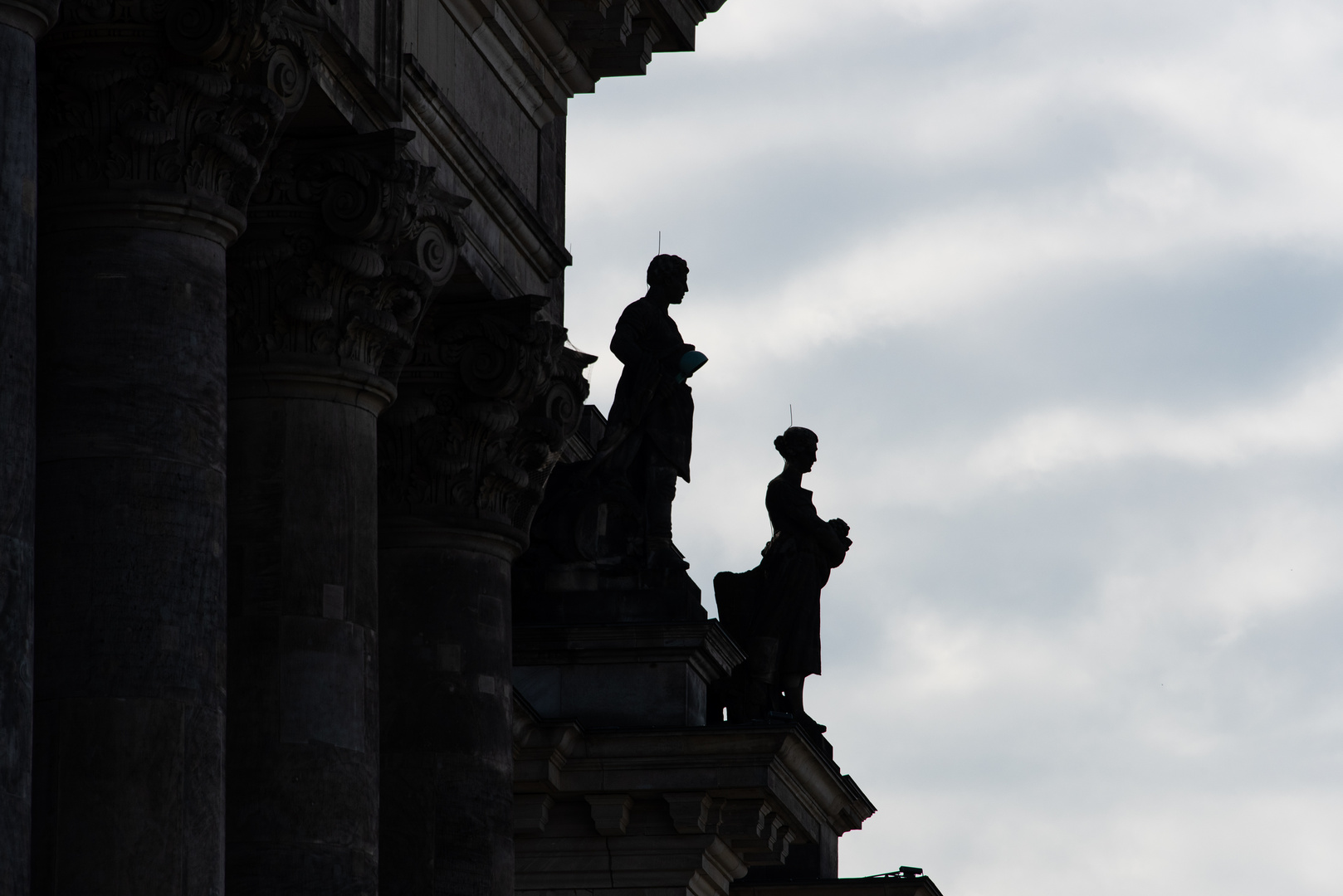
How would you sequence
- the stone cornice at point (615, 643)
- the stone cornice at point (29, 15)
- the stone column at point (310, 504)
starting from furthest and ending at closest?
the stone cornice at point (615, 643) → the stone column at point (310, 504) → the stone cornice at point (29, 15)

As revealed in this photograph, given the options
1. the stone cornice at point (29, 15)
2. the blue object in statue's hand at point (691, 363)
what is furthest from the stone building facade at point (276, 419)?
the blue object in statue's hand at point (691, 363)

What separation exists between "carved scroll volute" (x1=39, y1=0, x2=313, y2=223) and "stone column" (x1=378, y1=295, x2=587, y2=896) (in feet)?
20.9

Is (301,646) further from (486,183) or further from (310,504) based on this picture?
(486,183)

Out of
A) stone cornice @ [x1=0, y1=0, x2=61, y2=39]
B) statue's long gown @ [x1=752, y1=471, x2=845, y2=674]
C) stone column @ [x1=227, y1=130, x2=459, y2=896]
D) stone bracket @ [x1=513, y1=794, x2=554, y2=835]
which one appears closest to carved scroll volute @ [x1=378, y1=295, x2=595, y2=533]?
stone column @ [x1=227, y1=130, x2=459, y2=896]

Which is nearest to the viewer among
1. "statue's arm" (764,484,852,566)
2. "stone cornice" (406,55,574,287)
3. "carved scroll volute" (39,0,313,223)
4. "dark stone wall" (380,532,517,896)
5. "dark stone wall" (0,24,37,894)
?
"dark stone wall" (0,24,37,894)

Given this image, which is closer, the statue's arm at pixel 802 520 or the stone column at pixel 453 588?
the stone column at pixel 453 588

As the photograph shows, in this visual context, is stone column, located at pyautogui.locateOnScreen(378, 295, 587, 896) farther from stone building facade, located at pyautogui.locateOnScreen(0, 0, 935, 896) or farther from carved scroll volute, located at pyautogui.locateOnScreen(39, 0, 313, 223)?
carved scroll volute, located at pyautogui.locateOnScreen(39, 0, 313, 223)

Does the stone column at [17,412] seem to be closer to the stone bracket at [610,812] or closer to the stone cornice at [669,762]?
the stone cornice at [669,762]

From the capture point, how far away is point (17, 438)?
17641 millimetres

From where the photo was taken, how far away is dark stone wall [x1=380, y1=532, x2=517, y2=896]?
2669 centimetres

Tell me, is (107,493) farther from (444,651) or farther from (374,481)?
(444,651)

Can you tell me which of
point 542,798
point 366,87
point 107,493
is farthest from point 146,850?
point 542,798

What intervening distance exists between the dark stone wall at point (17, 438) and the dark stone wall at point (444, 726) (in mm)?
8822

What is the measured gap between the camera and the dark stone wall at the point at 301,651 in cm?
2239
